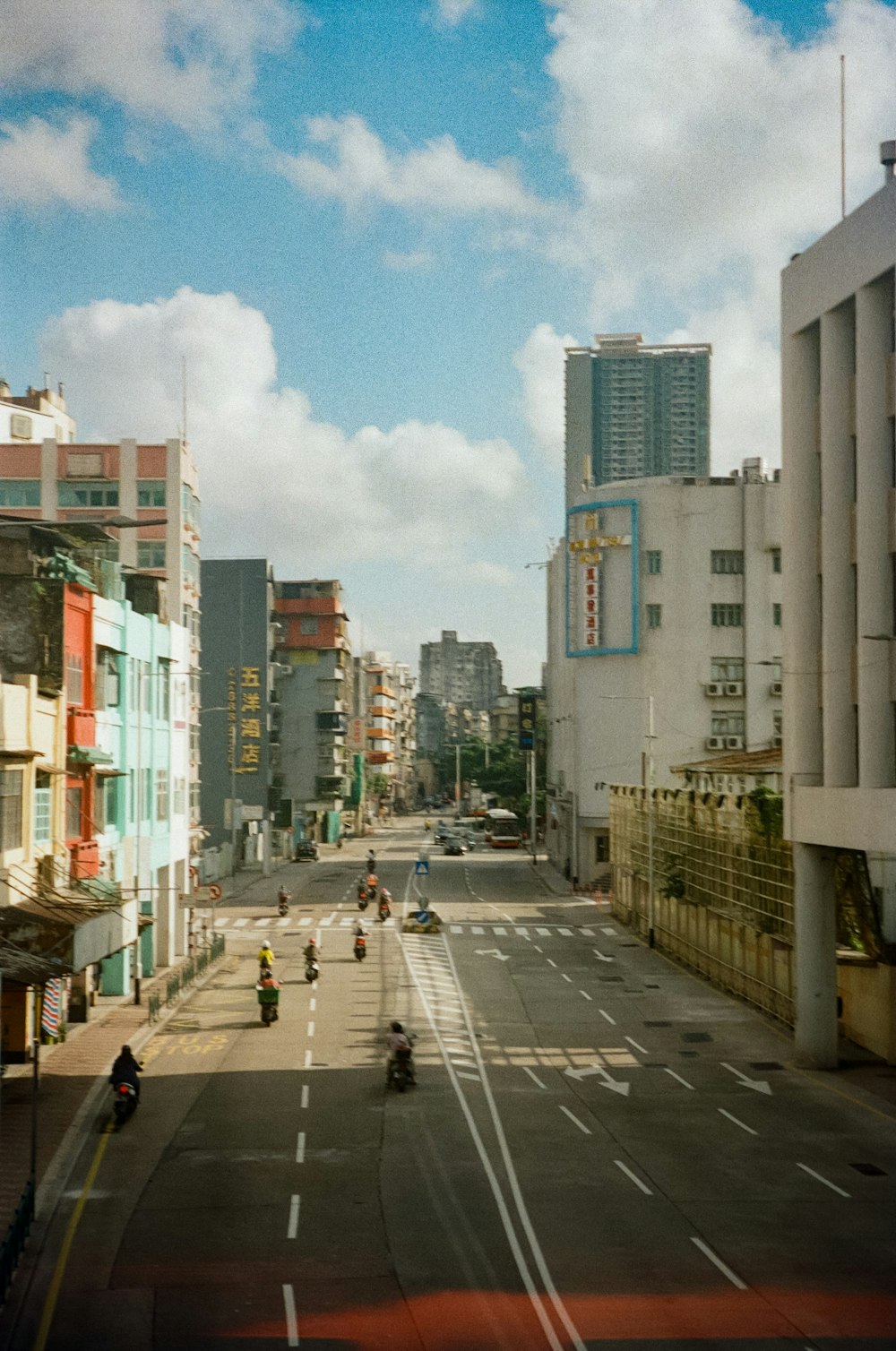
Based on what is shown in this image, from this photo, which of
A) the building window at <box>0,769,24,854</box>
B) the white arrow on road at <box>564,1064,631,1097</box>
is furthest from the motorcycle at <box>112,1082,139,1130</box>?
the white arrow on road at <box>564,1064,631,1097</box>

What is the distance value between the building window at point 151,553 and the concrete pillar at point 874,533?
56257mm

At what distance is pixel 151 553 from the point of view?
274 ft

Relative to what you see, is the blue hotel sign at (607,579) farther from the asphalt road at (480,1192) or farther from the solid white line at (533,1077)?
the solid white line at (533,1077)

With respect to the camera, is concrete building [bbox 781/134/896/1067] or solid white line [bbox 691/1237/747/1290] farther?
concrete building [bbox 781/134/896/1067]

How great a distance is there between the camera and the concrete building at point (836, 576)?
32.4 m

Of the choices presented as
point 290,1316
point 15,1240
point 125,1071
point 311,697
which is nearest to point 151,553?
point 311,697

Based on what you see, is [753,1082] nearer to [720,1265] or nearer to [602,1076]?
[602,1076]

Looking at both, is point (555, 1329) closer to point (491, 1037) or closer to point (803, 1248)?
point (803, 1248)

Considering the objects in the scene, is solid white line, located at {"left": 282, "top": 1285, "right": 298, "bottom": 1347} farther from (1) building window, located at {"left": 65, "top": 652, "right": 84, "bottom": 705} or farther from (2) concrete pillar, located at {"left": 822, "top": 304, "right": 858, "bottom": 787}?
(1) building window, located at {"left": 65, "top": 652, "right": 84, "bottom": 705}

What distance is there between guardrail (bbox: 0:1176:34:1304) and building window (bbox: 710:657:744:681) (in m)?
69.0

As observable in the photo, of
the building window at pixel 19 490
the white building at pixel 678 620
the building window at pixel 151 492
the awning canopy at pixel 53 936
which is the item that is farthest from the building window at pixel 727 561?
the awning canopy at pixel 53 936

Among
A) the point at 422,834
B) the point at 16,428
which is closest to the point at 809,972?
the point at 16,428

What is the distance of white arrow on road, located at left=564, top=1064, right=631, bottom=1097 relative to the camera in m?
32.3

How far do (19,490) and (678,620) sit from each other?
129 feet
